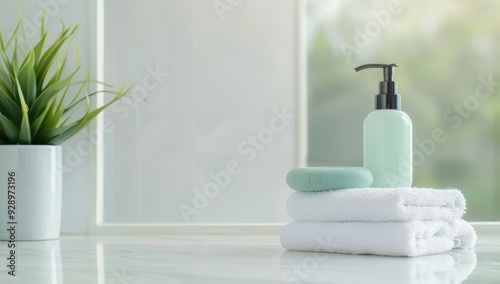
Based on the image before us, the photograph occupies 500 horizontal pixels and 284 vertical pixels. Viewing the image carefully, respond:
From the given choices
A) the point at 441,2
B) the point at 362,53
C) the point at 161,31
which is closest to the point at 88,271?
the point at 161,31

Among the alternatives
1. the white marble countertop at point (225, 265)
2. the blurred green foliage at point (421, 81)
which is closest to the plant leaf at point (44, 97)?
the white marble countertop at point (225, 265)

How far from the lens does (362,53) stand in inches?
70.3

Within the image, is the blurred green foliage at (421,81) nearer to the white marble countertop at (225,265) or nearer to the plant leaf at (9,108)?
the white marble countertop at (225,265)

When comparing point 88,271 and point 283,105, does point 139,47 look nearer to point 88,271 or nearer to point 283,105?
point 283,105

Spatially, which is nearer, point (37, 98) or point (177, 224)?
point (37, 98)

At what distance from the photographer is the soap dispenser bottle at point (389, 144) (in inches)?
50.4

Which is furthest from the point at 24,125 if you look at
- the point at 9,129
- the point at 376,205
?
the point at 376,205

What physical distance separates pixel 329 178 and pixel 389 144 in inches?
6.0

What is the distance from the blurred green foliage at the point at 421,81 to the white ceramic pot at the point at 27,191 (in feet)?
1.97

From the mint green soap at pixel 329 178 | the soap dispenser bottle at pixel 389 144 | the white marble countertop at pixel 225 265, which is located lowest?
the white marble countertop at pixel 225 265

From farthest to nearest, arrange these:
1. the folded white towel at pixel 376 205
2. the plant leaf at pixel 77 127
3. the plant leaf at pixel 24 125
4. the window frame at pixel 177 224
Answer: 1. the window frame at pixel 177 224
2. the plant leaf at pixel 77 127
3. the plant leaf at pixel 24 125
4. the folded white towel at pixel 376 205

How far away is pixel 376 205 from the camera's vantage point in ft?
3.73

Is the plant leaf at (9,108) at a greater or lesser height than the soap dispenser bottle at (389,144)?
greater

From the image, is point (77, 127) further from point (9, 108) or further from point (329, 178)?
point (329, 178)
